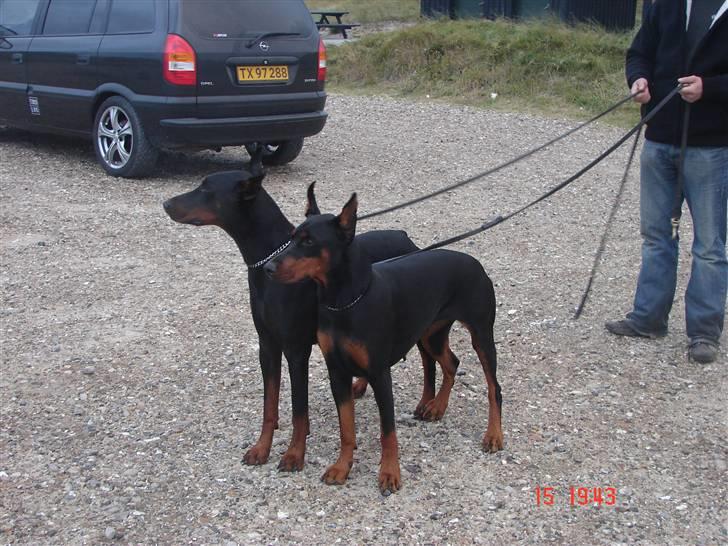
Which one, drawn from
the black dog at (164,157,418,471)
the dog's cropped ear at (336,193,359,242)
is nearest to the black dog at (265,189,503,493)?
the dog's cropped ear at (336,193,359,242)

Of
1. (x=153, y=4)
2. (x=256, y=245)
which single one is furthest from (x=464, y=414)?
(x=153, y=4)

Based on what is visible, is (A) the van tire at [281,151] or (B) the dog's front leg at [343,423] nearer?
(B) the dog's front leg at [343,423]

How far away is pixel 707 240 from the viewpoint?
5141 mm

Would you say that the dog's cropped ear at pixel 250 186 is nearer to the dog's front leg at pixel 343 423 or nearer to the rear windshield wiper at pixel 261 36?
the dog's front leg at pixel 343 423

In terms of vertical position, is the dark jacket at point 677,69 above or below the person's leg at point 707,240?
above

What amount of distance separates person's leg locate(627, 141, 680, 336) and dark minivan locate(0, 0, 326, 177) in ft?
15.7

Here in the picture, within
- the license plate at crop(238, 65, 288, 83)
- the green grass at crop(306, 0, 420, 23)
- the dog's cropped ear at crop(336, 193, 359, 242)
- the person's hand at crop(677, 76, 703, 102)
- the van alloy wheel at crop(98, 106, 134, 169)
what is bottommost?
the van alloy wheel at crop(98, 106, 134, 169)

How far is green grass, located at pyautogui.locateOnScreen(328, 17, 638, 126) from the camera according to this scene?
13906mm

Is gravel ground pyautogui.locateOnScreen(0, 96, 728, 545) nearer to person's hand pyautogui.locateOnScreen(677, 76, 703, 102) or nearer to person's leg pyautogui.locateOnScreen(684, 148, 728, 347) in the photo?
person's leg pyautogui.locateOnScreen(684, 148, 728, 347)

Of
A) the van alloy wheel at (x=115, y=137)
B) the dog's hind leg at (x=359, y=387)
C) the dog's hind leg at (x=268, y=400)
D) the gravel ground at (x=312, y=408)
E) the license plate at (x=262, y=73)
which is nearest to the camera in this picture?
the gravel ground at (x=312, y=408)

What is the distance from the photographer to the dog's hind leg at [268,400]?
3945 mm

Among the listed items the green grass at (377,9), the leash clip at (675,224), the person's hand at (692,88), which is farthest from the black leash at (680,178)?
the green grass at (377,9)

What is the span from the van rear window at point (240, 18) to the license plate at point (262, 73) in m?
0.33

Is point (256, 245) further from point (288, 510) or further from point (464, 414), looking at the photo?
point (464, 414)
